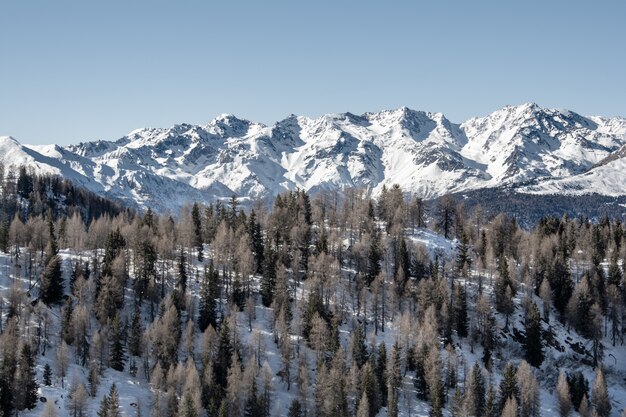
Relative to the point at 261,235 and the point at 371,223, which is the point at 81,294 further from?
the point at 371,223

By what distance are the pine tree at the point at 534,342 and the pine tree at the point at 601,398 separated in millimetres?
15106

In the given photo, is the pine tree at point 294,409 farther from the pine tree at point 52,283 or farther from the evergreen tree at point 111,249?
the pine tree at point 52,283

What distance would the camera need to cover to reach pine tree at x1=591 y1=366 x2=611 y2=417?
440 ft

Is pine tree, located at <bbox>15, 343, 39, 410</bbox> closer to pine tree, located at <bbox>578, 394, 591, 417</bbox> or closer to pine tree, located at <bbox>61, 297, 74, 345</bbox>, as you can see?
pine tree, located at <bbox>61, 297, 74, 345</bbox>

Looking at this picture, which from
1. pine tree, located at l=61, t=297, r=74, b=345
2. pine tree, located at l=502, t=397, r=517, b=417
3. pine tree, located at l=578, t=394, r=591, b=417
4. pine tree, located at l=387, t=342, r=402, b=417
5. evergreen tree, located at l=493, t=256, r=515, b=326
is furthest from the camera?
evergreen tree, located at l=493, t=256, r=515, b=326

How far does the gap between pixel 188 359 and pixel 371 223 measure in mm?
83441

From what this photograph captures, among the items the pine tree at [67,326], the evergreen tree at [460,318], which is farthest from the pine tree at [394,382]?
the pine tree at [67,326]

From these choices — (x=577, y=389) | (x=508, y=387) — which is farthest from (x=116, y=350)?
(x=577, y=389)

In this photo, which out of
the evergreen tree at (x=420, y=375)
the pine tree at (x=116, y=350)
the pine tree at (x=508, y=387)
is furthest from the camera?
the evergreen tree at (x=420, y=375)

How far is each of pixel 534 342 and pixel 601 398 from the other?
66.3 ft

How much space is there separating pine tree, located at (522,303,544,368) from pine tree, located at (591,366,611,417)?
15106mm

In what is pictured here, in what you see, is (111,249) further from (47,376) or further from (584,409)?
(584,409)

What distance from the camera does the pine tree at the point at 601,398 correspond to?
13425cm

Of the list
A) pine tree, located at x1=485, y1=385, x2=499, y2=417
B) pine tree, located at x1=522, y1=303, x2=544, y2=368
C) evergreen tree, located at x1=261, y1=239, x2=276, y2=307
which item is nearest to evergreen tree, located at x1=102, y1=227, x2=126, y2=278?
evergreen tree, located at x1=261, y1=239, x2=276, y2=307
